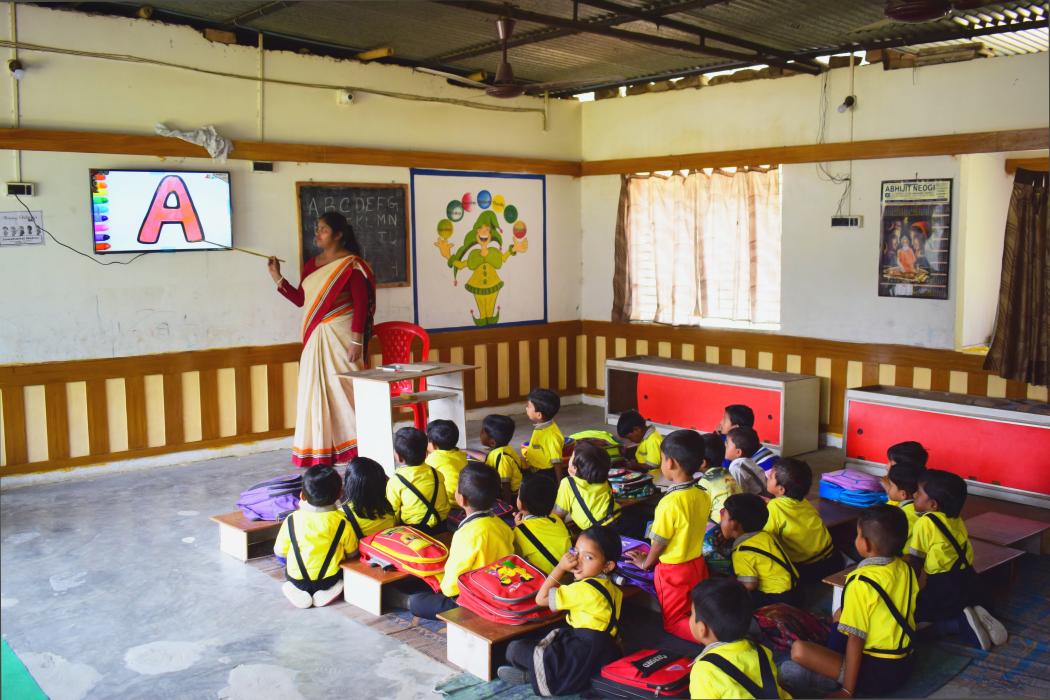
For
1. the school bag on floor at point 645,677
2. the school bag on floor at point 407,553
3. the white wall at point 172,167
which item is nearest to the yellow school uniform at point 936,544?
the school bag on floor at point 645,677

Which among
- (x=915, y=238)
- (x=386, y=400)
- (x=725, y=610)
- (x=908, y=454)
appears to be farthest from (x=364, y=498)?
(x=915, y=238)

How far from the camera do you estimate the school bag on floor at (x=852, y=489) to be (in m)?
5.28

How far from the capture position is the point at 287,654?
3773 millimetres

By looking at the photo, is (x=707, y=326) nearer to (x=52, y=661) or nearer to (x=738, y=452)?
(x=738, y=452)

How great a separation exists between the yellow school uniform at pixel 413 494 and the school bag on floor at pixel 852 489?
7.81 feet

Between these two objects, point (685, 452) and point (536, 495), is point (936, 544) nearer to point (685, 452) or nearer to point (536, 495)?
point (685, 452)

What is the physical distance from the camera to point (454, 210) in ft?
27.1

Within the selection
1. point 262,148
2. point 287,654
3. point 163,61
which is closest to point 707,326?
point 262,148

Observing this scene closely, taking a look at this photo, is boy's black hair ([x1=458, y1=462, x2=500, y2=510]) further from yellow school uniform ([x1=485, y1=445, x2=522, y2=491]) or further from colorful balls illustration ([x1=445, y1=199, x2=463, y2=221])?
colorful balls illustration ([x1=445, y1=199, x2=463, y2=221])

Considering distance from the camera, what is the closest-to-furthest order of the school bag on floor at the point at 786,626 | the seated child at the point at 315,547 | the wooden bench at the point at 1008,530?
the school bag on floor at the point at 786,626
the seated child at the point at 315,547
the wooden bench at the point at 1008,530

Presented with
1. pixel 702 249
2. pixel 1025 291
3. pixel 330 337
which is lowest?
pixel 330 337

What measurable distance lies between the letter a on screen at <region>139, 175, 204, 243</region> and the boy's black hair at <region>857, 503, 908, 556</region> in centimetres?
512

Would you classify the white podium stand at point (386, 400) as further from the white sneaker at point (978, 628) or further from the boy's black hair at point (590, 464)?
the white sneaker at point (978, 628)

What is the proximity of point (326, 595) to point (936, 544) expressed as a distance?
2.69 meters
